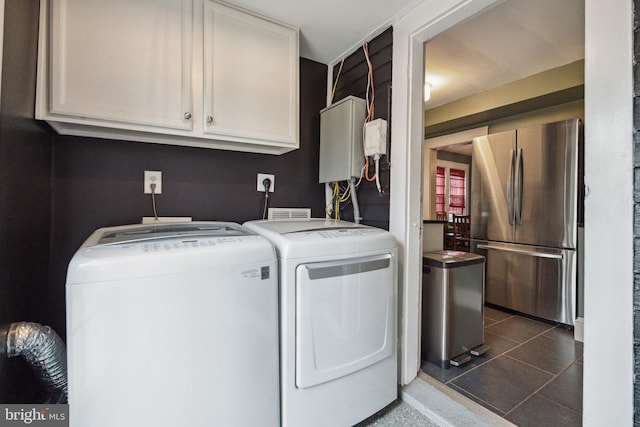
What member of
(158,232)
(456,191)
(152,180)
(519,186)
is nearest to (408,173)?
(158,232)

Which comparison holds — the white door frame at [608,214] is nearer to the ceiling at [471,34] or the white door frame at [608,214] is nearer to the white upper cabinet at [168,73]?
the ceiling at [471,34]

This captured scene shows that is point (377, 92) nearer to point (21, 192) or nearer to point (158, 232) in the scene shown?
point (158, 232)

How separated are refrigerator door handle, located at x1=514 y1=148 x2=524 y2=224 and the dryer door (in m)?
2.17

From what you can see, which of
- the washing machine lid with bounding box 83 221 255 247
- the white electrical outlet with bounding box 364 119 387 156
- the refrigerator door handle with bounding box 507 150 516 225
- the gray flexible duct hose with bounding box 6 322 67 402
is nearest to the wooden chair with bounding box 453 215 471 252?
the refrigerator door handle with bounding box 507 150 516 225

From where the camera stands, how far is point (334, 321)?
3.97 ft

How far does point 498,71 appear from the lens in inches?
101

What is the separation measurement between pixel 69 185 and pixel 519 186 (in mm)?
3526

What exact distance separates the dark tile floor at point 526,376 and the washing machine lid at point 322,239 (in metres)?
1.03

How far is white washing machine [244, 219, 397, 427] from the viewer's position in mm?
1145

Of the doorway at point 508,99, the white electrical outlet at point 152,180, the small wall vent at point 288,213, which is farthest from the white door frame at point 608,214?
the white electrical outlet at point 152,180

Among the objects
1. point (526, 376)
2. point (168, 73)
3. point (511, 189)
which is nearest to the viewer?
point (168, 73)

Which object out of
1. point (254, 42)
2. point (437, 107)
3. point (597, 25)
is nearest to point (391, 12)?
point (254, 42)

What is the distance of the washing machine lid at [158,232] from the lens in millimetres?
1069

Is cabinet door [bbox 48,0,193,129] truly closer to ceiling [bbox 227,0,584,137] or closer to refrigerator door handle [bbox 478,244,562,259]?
ceiling [bbox 227,0,584,137]
